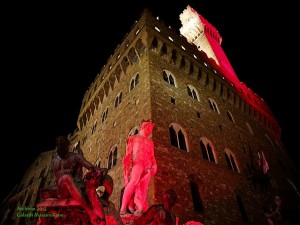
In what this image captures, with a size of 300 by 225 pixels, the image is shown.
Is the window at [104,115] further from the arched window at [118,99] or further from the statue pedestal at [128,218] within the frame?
the statue pedestal at [128,218]

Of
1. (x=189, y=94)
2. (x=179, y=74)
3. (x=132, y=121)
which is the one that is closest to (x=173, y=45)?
(x=179, y=74)

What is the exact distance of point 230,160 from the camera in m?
12.3

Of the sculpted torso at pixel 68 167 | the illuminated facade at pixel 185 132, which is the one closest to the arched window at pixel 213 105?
the illuminated facade at pixel 185 132

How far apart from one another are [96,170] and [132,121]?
6915mm

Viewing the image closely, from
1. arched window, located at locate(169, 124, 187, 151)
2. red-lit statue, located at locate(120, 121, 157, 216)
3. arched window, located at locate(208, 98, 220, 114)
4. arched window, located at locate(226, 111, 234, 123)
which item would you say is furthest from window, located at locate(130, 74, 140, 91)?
arched window, located at locate(226, 111, 234, 123)

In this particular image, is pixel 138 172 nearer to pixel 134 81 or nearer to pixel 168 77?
pixel 134 81

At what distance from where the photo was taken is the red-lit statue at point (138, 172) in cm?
597

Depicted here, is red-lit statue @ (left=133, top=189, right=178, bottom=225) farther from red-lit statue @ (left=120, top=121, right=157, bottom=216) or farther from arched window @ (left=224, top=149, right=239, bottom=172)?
arched window @ (left=224, top=149, right=239, bottom=172)

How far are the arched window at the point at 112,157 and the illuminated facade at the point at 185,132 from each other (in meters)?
0.06

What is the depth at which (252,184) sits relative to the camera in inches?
472

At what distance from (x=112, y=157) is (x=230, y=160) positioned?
6072mm

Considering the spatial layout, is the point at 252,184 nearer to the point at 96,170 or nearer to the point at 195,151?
the point at 195,151

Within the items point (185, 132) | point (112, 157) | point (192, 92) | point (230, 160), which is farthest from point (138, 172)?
point (192, 92)

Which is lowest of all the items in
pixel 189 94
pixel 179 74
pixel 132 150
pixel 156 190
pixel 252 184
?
pixel 156 190
